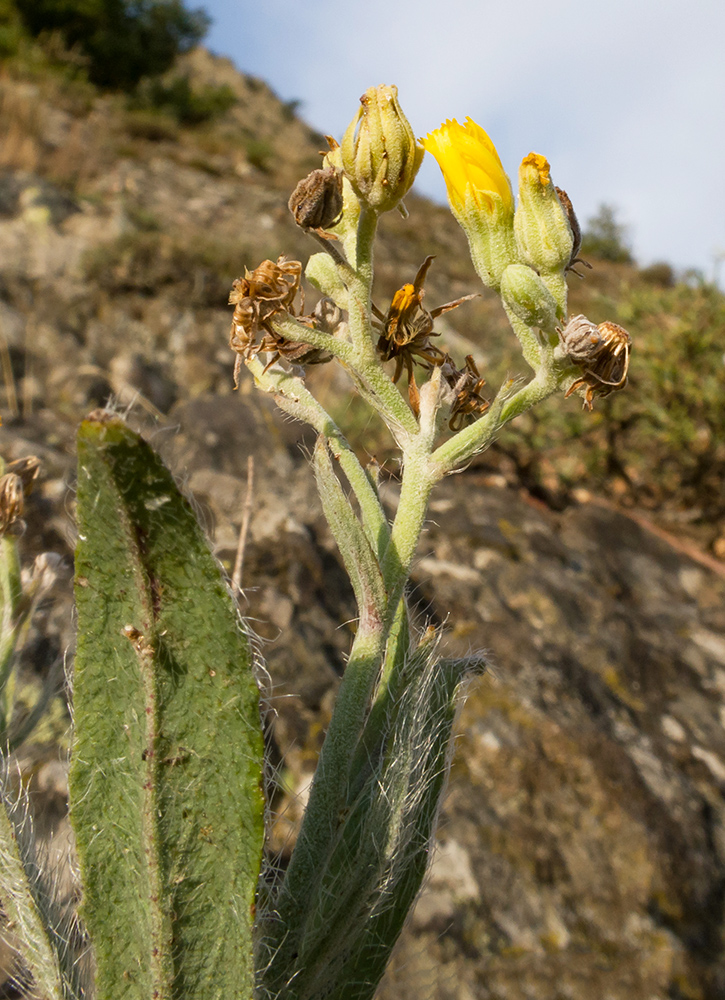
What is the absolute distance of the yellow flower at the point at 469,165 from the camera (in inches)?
33.6

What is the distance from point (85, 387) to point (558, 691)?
2.90 metres

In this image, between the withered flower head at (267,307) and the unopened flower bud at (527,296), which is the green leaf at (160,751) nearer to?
the withered flower head at (267,307)

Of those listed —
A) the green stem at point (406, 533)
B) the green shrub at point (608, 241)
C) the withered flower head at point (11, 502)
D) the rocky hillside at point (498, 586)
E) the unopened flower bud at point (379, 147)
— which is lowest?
the rocky hillside at point (498, 586)

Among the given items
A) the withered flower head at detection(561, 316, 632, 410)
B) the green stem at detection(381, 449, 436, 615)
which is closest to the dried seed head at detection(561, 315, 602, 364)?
the withered flower head at detection(561, 316, 632, 410)

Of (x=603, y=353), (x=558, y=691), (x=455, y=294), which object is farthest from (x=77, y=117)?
(x=603, y=353)

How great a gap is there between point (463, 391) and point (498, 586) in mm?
2224

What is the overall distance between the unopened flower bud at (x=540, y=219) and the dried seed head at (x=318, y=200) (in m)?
0.24

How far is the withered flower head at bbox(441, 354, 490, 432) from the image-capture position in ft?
2.86

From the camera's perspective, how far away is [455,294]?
728cm

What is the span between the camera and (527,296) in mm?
802

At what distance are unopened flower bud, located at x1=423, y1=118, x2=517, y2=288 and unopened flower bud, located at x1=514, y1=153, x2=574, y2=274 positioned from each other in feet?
0.08

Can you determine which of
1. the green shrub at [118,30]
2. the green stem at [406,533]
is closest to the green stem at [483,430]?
the green stem at [406,533]

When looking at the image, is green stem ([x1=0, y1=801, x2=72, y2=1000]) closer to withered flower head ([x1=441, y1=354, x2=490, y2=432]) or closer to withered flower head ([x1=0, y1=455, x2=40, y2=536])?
withered flower head ([x1=0, y1=455, x2=40, y2=536])

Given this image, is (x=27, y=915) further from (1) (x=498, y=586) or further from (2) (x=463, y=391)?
(1) (x=498, y=586)
